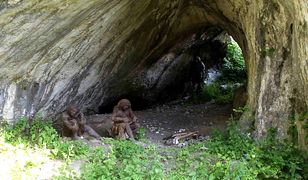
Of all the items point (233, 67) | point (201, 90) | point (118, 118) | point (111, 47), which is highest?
point (233, 67)

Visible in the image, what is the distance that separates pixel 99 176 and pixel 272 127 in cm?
280

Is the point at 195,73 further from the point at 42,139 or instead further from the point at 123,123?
the point at 42,139

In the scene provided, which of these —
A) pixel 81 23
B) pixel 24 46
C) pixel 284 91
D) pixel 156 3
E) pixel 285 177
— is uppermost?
pixel 156 3

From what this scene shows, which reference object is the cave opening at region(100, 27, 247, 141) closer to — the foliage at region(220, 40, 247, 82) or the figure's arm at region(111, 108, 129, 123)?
the foliage at region(220, 40, 247, 82)

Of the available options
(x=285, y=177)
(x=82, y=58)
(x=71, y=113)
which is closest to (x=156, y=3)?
(x=82, y=58)

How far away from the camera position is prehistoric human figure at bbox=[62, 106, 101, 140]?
690 cm

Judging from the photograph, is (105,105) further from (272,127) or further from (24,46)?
(272,127)

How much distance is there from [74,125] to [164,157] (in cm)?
183

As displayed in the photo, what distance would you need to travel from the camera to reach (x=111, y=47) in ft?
28.4

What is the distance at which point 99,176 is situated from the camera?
193 inches

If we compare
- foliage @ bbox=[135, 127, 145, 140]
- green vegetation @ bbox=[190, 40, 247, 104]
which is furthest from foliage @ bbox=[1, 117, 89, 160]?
green vegetation @ bbox=[190, 40, 247, 104]

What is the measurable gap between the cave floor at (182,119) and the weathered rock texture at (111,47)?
1370 millimetres

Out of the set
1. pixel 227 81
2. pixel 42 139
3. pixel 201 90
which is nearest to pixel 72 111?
pixel 42 139

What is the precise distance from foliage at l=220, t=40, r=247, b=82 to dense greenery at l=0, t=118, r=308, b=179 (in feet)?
29.3
